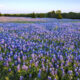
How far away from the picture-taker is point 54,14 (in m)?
42.6

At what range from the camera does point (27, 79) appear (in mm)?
3146

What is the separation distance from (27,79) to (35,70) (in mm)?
339

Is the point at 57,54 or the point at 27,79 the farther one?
the point at 57,54

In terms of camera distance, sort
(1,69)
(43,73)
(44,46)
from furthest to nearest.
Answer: (44,46) < (1,69) < (43,73)

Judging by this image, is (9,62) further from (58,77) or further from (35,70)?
(58,77)

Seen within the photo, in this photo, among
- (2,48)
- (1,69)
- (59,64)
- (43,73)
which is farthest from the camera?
(2,48)

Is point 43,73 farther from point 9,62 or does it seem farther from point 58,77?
point 9,62

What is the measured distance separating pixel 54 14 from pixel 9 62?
3969cm

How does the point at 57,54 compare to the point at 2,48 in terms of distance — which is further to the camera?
the point at 2,48

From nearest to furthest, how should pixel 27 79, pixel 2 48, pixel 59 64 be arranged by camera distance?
pixel 27 79, pixel 59 64, pixel 2 48

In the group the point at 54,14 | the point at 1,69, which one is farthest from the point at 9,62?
the point at 54,14

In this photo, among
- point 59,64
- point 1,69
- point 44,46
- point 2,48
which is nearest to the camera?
point 1,69

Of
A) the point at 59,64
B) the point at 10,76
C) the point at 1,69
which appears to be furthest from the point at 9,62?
the point at 59,64

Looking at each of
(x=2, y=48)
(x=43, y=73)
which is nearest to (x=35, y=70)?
(x=43, y=73)
